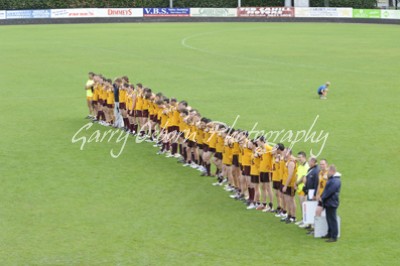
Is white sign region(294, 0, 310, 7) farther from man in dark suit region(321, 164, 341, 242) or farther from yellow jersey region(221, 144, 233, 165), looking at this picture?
man in dark suit region(321, 164, 341, 242)

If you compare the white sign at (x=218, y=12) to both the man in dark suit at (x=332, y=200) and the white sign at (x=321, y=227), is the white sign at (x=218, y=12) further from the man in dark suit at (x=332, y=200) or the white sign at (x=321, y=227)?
the man in dark suit at (x=332, y=200)

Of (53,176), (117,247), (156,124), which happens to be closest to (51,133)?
(156,124)

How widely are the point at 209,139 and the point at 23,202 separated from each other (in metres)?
5.91

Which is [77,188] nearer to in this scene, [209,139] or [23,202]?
[23,202]

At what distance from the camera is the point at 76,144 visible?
32.9 metres

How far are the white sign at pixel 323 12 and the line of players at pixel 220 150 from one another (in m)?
59.1

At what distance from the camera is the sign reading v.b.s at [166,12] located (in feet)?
315

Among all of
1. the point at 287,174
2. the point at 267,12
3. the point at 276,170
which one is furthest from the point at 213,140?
the point at 267,12

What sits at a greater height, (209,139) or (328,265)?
(209,139)

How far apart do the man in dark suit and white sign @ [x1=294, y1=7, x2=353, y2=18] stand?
7374cm

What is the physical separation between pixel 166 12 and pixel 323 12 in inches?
661

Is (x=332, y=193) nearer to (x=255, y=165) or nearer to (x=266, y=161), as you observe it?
(x=266, y=161)

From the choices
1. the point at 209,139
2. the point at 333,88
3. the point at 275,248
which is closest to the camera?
the point at 275,248

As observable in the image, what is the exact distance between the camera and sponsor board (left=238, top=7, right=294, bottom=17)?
94.6 m
